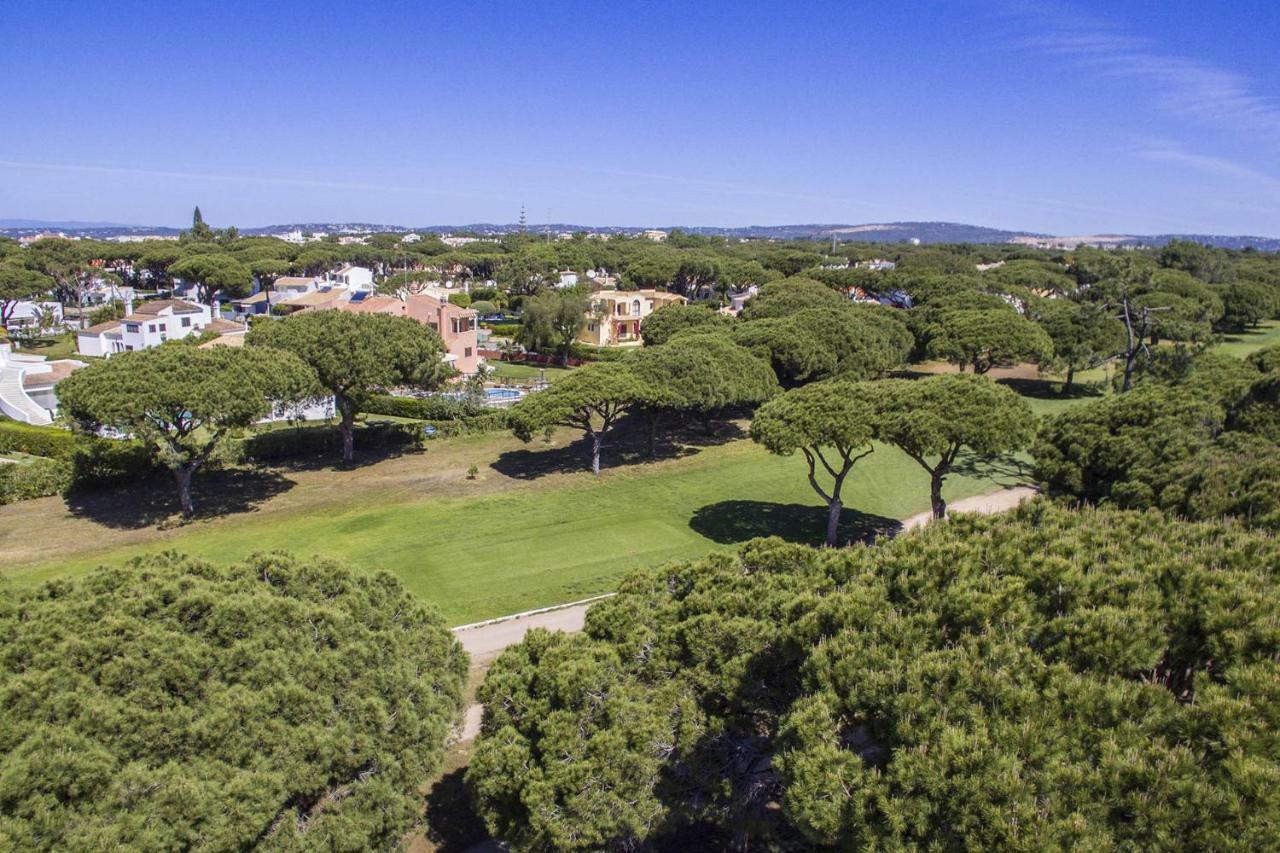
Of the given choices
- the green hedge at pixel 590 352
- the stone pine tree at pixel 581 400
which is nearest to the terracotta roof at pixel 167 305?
the green hedge at pixel 590 352

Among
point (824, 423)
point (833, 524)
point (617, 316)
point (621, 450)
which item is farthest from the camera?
point (617, 316)

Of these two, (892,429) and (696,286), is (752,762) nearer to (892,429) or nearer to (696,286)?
(892,429)

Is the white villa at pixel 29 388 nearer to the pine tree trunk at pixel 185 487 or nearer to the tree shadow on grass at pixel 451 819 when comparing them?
the pine tree trunk at pixel 185 487

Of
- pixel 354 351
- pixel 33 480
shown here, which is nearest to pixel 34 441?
pixel 33 480

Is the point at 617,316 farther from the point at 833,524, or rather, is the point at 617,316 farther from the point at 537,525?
the point at 833,524

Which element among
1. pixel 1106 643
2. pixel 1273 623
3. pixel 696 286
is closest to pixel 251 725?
pixel 1106 643

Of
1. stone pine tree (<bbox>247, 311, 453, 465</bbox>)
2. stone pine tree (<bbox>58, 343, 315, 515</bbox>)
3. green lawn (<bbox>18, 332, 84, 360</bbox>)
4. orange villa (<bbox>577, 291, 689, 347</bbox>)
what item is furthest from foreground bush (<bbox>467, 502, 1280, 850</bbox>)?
green lawn (<bbox>18, 332, 84, 360</bbox>)
